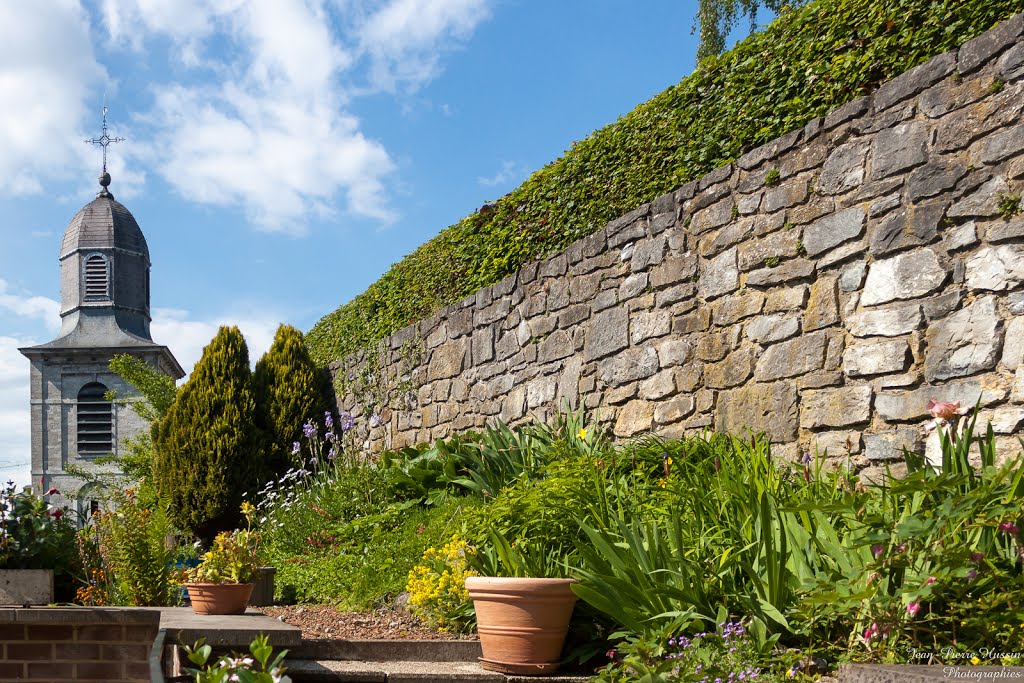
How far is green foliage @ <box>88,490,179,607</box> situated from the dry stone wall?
3121 mm

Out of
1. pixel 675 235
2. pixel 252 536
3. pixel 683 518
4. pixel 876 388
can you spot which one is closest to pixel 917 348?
pixel 876 388

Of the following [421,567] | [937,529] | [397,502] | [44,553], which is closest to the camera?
[937,529]

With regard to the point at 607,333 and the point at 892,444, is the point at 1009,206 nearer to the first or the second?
the point at 892,444

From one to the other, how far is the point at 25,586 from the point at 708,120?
5050mm

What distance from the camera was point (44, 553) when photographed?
537 cm

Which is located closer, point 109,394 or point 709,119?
point 709,119

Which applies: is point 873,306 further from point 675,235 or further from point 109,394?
point 109,394

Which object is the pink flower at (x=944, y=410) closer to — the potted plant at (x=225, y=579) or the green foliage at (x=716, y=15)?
the potted plant at (x=225, y=579)

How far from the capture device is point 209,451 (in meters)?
11.0

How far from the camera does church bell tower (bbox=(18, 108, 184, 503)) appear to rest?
27.8 meters

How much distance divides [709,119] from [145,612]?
4530 mm

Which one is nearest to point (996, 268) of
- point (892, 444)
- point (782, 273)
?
point (892, 444)

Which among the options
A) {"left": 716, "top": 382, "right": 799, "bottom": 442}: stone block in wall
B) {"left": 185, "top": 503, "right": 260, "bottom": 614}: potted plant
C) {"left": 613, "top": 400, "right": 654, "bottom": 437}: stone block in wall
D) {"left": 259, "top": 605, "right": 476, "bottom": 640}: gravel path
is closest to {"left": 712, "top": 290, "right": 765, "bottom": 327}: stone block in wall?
{"left": 716, "top": 382, "right": 799, "bottom": 442}: stone block in wall

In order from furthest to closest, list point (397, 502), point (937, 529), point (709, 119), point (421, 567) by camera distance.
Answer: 1. point (397, 502)
2. point (709, 119)
3. point (421, 567)
4. point (937, 529)
